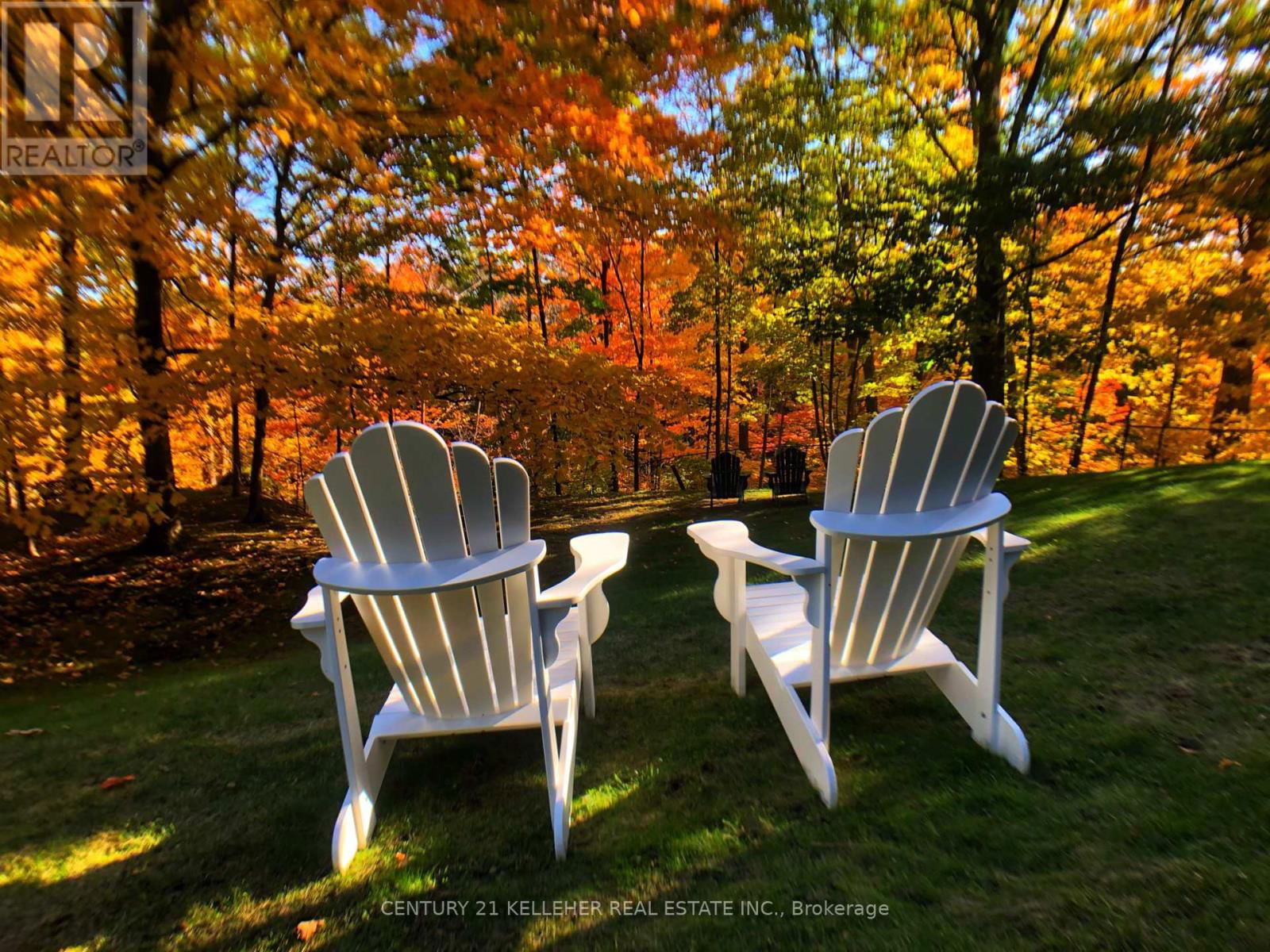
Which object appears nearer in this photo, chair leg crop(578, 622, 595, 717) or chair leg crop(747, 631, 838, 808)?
chair leg crop(747, 631, 838, 808)

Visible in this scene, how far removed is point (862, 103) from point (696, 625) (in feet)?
21.2

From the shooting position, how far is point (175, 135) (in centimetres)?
387

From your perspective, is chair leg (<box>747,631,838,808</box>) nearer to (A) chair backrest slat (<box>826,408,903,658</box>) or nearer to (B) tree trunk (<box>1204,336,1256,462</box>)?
(A) chair backrest slat (<box>826,408,903,658</box>)

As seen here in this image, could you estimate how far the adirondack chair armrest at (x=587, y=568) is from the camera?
1640mm

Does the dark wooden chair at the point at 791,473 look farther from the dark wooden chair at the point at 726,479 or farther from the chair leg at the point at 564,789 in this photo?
the chair leg at the point at 564,789

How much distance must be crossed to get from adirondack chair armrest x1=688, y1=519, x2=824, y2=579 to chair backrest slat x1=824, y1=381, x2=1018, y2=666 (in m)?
0.16

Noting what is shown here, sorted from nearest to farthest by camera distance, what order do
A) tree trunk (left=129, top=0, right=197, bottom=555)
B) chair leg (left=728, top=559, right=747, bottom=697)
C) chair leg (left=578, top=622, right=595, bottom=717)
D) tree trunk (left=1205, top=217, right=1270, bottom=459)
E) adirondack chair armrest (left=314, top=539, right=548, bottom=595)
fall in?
adirondack chair armrest (left=314, top=539, right=548, bottom=595) < chair leg (left=578, top=622, right=595, bottom=717) < chair leg (left=728, top=559, right=747, bottom=697) < tree trunk (left=129, top=0, right=197, bottom=555) < tree trunk (left=1205, top=217, right=1270, bottom=459)

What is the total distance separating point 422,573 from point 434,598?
0.66 ft

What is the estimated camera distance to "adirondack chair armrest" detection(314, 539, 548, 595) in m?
1.50

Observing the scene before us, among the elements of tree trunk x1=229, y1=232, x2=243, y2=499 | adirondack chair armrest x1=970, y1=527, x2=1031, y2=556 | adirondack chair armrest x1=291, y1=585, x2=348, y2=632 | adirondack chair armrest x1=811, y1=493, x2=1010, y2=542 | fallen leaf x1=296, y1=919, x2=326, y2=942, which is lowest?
fallen leaf x1=296, y1=919, x2=326, y2=942

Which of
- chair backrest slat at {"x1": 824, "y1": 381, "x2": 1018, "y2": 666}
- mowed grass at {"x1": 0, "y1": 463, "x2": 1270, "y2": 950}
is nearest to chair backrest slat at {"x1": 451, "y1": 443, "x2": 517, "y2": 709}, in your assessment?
mowed grass at {"x1": 0, "y1": 463, "x2": 1270, "y2": 950}

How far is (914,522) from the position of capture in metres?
1.71

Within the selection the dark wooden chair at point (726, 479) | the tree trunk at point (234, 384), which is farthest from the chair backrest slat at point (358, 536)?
the dark wooden chair at point (726, 479)

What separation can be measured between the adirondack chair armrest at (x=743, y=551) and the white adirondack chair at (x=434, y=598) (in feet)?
1.46
